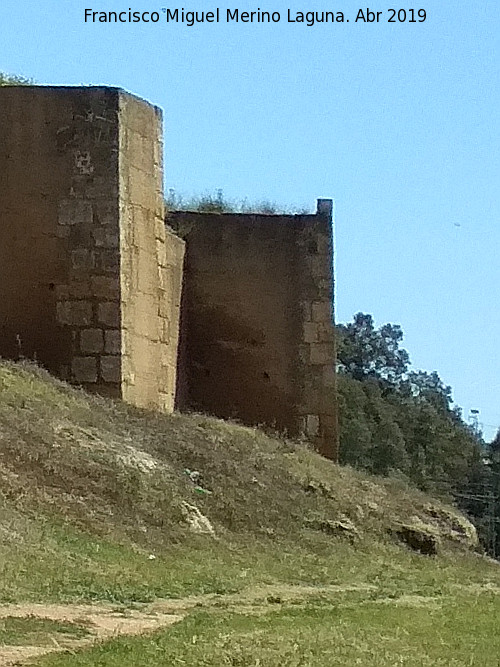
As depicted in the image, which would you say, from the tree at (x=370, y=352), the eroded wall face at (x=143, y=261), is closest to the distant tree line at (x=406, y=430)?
the tree at (x=370, y=352)

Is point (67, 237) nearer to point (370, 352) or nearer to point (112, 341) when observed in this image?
point (112, 341)

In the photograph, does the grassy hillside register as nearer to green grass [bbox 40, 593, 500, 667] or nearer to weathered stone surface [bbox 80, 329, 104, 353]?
green grass [bbox 40, 593, 500, 667]

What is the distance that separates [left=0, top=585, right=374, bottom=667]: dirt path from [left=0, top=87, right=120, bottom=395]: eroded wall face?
5.22 metres

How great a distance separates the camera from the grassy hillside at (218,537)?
8.33m

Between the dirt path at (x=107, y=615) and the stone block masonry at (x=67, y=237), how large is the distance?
16.9 ft

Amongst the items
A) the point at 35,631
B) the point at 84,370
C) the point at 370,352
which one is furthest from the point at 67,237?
the point at 370,352

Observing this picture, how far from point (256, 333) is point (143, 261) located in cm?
302

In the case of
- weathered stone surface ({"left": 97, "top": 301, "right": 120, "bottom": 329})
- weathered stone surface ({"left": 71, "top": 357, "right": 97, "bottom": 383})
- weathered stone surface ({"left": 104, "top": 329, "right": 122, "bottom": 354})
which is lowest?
weathered stone surface ({"left": 71, "top": 357, "right": 97, "bottom": 383})

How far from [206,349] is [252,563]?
6.40 m

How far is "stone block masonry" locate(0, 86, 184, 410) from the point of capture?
1503 cm

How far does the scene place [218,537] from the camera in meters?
12.7

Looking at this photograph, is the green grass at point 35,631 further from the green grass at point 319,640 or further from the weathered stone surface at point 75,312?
the weathered stone surface at point 75,312

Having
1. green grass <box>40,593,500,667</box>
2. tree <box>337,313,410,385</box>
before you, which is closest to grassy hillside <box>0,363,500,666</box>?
green grass <box>40,593,500,667</box>

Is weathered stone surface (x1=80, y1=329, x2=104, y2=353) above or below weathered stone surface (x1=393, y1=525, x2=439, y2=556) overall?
above
